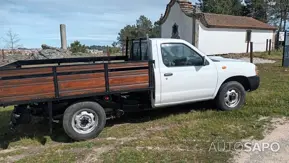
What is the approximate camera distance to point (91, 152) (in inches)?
157

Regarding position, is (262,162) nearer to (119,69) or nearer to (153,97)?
(153,97)

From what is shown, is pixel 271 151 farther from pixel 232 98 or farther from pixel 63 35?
pixel 63 35

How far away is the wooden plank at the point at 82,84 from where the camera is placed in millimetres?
4121

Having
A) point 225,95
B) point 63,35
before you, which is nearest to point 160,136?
point 225,95

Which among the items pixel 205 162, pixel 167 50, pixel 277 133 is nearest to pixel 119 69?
pixel 167 50

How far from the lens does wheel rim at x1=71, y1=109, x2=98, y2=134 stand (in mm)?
4371

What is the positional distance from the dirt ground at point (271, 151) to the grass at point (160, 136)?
0.19m

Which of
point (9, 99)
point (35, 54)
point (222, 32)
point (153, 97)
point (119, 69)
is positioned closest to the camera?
point (9, 99)

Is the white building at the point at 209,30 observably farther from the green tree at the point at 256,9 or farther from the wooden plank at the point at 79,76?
the wooden plank at the point at 79,76

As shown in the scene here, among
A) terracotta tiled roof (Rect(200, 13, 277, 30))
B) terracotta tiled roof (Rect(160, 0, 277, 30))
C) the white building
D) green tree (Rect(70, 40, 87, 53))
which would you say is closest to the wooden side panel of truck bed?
the white building

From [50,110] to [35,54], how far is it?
1755 centimetres

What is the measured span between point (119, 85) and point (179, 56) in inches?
60.0

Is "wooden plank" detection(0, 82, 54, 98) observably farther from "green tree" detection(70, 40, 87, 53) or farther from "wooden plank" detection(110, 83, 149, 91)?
"green tree" detection(70, 40, 87, 53)

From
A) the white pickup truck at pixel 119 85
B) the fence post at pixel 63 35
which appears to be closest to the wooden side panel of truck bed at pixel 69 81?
the white pickup truck at pixel 119 85
